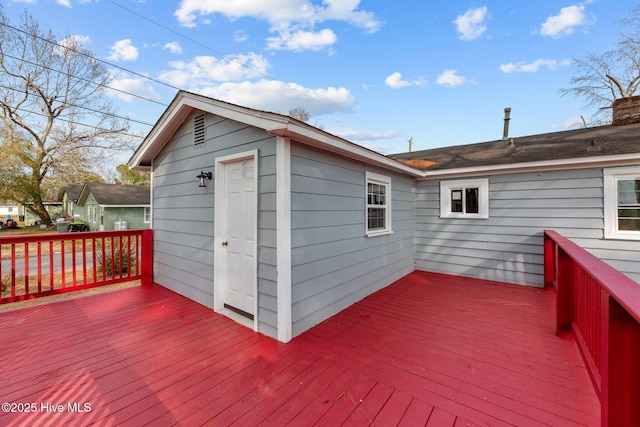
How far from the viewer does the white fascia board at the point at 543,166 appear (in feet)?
13.5

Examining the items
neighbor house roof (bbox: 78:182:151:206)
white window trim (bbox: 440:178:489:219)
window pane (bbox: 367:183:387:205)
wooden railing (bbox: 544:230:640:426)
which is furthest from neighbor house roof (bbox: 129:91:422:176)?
neighbor house roof (bbox: 78:182:151:206)

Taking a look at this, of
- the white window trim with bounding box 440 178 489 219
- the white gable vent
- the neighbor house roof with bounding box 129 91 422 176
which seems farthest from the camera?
the white window trim with bounding box 440 178 489 219

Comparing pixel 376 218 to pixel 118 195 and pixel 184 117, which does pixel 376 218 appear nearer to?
pixel 184 117

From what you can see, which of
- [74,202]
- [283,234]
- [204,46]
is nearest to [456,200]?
[283,234]

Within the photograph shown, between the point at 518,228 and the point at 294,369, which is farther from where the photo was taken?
the point at 518,228

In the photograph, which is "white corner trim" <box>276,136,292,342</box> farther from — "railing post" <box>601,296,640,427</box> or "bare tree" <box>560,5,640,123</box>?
"bare tree" <box>560,5,640,123</box>

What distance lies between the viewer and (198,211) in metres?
4.04

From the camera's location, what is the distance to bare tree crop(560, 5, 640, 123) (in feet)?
A: 39.2

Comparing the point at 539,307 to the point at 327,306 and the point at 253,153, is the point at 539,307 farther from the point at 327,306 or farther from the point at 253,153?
the point at 253,153

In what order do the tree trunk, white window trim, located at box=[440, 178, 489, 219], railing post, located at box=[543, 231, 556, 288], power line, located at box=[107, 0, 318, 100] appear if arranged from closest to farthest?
railing post, located at box=[543, 231, 556, 288] < white window trim, located at box=[440, 178, 489, 219] < power line, located at box=[107, 0, 318, 100] < the tree trunk

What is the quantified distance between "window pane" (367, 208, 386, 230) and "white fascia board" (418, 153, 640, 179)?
65.4 inches

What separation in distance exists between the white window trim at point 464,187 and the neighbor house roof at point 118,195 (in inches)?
686

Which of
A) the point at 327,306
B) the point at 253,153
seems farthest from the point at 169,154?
the point at 327,306

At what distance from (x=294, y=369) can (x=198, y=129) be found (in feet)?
11.7
